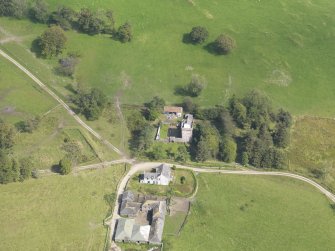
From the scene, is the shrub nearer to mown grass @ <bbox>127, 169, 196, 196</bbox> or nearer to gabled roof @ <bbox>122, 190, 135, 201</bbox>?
mown grass @ <bbox>127, 169, 196, 196</bbox>

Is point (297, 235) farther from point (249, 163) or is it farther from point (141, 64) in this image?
point (141, 64)

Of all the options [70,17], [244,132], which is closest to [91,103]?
[70,17]

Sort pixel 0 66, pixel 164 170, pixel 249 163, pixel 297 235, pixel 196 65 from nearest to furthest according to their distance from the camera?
pixel 297 235
pixel 164 170
pixel 249 163
pixel 0 66
pixel 196 65

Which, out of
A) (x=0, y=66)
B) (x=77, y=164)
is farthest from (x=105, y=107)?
(x=0, y=66)

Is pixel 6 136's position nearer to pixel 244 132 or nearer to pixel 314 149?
pixel 244 132

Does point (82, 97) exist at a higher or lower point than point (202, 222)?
higher

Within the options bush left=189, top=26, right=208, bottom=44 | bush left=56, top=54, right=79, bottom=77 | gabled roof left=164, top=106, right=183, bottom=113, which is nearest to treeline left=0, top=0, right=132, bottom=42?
bush left=56, top=54, right=79, bottom=77
